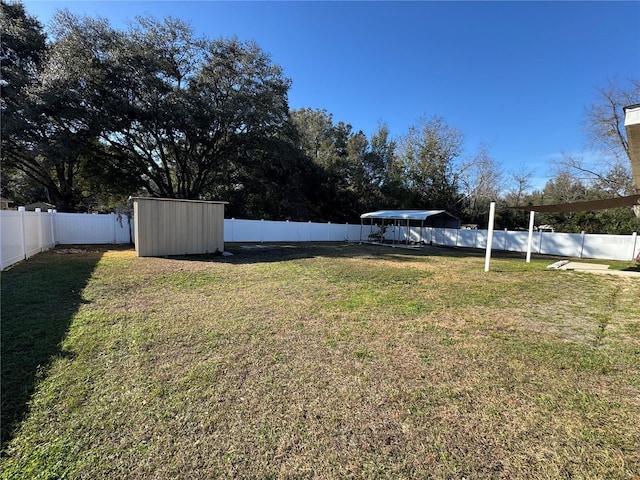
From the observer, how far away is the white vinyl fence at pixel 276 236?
26.6ft

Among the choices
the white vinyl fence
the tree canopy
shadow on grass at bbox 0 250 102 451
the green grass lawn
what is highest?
the tree canopy

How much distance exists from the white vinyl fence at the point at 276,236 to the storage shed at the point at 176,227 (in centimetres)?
281

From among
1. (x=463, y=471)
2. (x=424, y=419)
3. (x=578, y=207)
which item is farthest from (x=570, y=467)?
(x=578, y=207)

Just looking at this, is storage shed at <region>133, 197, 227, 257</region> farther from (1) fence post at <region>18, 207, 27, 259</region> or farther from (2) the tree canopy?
(2) the tree canopy

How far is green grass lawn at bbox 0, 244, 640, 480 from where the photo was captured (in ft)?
5.85

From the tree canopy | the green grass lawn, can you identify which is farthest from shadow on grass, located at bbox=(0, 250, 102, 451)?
the tree canopy

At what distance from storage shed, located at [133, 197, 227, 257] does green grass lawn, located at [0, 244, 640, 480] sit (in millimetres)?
4685

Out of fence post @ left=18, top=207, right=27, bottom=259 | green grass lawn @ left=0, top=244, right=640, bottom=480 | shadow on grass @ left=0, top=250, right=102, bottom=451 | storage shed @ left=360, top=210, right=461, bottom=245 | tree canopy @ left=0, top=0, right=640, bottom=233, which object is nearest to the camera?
green grass lawn @ left=0, top=244, right=640, bottom=480

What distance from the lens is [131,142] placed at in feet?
55.7

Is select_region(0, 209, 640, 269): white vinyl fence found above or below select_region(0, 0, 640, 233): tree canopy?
below

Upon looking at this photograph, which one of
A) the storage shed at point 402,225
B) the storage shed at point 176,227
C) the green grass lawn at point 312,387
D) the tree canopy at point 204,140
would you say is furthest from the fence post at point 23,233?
the storage shed at point 402,225

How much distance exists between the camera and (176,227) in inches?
414

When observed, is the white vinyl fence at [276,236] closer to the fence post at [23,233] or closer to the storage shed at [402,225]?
the fence post at [23,233]

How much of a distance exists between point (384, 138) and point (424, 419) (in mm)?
26686
